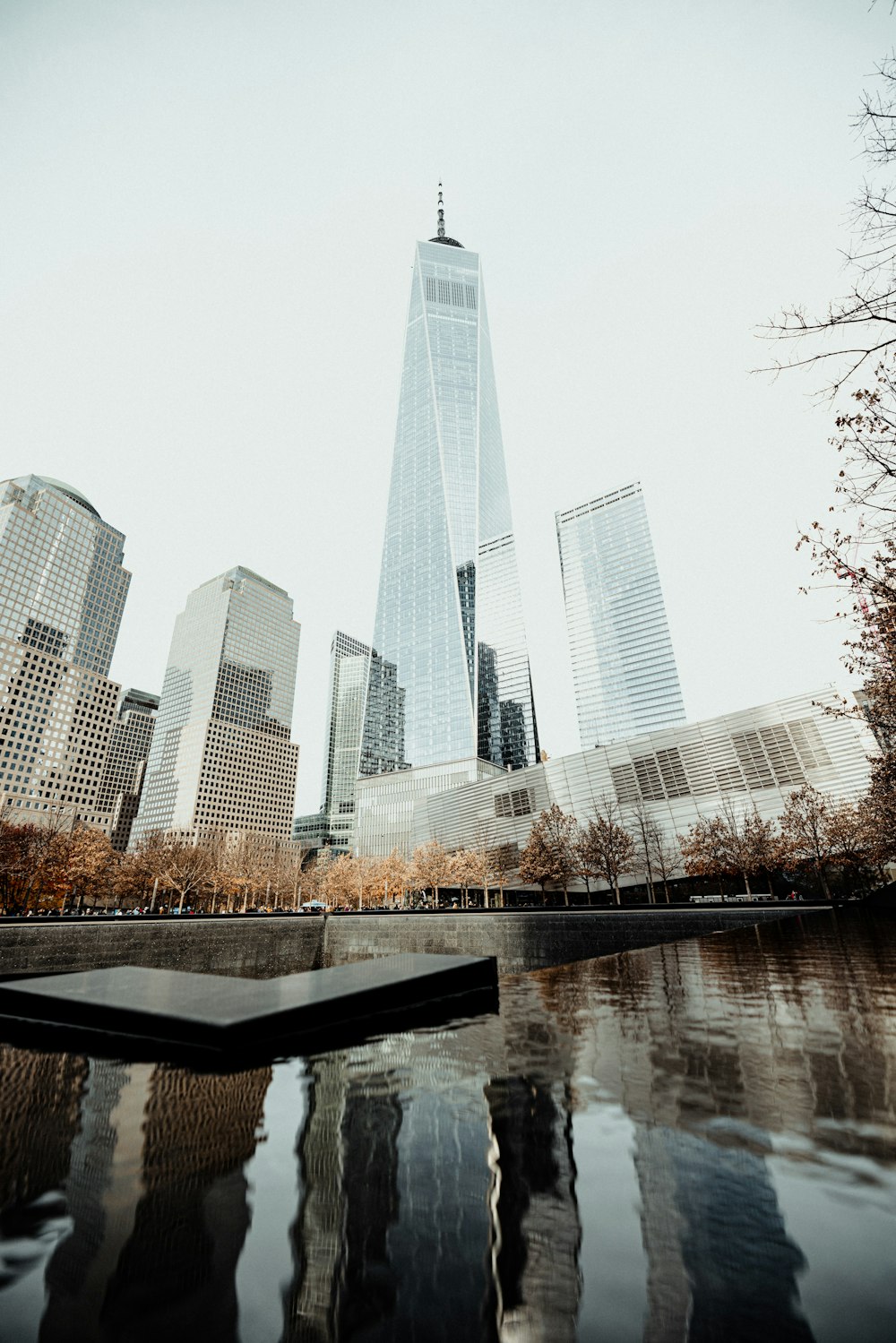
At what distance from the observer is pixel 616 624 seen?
12731 cm

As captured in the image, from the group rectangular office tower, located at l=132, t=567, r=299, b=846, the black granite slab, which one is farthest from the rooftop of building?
the black granite slab

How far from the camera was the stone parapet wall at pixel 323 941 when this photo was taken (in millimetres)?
23797

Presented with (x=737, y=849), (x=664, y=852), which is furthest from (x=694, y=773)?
(x=737, y=849)

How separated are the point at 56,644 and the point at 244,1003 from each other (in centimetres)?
18547

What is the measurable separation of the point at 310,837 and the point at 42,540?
117 metres

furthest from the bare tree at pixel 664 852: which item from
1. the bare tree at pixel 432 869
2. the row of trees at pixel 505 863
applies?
the bare tree at pixel 432 869

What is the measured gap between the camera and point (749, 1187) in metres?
1.49

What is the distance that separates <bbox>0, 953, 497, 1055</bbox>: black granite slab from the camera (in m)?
2.88

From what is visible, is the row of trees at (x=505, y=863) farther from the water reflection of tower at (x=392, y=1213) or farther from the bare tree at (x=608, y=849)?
the water reflection of tower at (x=392, y=1213)

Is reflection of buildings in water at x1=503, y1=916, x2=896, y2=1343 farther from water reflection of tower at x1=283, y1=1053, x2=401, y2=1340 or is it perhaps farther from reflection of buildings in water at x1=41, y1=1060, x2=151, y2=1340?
reflection of buildings in water at x1=41, y1=1060, x2=151, y2=1340

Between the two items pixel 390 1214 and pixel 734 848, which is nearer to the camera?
pixel 390 1214

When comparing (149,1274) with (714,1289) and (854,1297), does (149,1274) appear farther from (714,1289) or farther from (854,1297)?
(854,1297)

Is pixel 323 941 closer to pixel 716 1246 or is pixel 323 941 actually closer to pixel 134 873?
pixel 134 873

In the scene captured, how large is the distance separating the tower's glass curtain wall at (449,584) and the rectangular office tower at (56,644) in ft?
240
